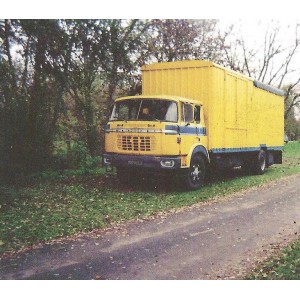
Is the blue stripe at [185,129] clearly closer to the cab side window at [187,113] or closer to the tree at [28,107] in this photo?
the cab side window at [187,113]

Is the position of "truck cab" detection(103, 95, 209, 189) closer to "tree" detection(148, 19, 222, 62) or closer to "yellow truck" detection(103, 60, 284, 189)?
"yellow truck" detection(103, 60, 284, 189)

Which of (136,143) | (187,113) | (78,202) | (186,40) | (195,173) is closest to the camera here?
(78,202)

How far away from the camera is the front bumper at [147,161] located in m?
9.85

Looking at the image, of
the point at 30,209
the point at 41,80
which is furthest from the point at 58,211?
the point at 41,80

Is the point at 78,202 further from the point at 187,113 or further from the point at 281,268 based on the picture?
the point at 281,268

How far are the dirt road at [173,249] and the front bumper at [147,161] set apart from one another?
5.55 feet

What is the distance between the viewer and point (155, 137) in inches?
387

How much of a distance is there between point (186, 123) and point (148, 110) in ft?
3.50

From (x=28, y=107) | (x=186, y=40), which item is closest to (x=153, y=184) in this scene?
(x=28, y=107)

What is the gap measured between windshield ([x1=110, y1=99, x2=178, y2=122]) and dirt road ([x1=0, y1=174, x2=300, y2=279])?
271 cm

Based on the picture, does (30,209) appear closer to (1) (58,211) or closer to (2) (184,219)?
(1) (58,211)

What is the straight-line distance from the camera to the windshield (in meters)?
10.1

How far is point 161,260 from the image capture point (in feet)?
17.5

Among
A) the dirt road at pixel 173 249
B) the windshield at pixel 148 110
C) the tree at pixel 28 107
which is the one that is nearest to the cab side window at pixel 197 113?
the windshield at pixel 148 110
